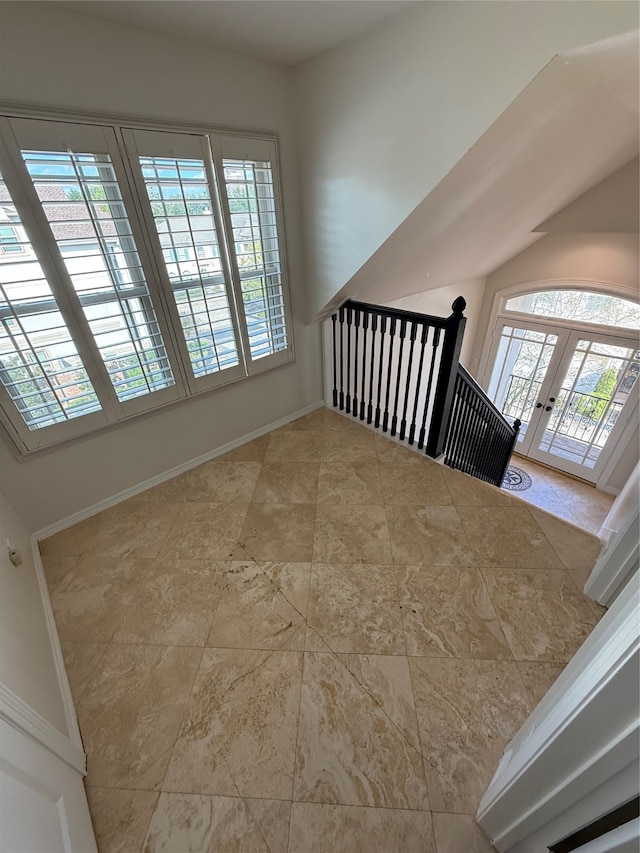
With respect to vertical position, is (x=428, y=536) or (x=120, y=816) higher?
(x=428, y=536)

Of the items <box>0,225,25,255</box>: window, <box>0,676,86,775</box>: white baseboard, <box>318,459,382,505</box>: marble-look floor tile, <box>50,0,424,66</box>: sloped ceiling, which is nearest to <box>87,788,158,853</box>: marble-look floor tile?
<box>0,676,86,775</box>: white baseboard

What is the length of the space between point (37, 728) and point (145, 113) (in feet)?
8.16

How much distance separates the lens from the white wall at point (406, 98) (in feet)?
4.16

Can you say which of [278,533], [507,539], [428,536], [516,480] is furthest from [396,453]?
[516,480]

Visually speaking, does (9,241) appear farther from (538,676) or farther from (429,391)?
(538,676)

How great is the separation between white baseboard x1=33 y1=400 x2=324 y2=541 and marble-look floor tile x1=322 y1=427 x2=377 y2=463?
16.6 inches

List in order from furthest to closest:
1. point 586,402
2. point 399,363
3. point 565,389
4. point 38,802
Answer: point 565,389 → point 586,402 → point 399,363 → point 38,802

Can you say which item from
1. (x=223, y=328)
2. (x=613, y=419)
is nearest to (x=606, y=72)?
(x=223, y=328)

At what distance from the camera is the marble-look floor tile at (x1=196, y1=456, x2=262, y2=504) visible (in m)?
2.29

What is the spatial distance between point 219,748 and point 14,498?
1.66 m

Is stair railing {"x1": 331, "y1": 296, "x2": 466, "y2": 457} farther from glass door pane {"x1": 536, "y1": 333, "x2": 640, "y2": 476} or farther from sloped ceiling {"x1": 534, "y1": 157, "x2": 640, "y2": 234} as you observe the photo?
glass door pane {"x1": 536, "y1": 333, "x2": 640, "y2": 476}

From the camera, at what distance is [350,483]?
233cm

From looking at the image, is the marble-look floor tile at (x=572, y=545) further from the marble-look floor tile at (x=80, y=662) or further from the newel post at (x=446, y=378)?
the marble-look floor tile at (x=80, y=662)

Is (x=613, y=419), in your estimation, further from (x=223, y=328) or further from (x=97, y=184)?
(x=97, y=184)
